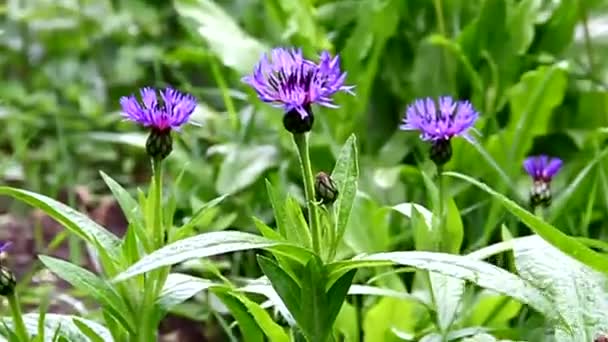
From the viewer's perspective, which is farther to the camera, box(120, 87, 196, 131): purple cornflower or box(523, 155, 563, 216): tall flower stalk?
box(523, 155, 563, 216): tall flower stalk

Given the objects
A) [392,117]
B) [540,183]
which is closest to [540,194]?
[540,183]

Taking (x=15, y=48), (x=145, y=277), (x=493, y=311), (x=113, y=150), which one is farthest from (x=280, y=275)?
(x=15, y=48)

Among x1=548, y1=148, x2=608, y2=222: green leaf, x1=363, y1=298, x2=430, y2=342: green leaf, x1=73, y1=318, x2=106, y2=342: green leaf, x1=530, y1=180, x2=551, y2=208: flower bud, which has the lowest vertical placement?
x1=73, y1=318, x2=106, y2=342: green leaf

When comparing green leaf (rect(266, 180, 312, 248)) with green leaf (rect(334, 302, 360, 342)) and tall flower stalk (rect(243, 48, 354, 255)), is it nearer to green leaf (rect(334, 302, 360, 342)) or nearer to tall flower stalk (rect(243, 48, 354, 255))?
tall flower stalk (rect(243, 48, 354, 255))

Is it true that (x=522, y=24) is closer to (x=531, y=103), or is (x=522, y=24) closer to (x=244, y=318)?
(x=531, y=103)

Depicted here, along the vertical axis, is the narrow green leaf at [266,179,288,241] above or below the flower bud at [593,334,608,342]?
above

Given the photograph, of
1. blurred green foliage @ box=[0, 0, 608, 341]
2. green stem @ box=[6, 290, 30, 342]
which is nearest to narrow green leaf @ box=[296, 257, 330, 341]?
green stem @ box=[6, 290, 30, 342]

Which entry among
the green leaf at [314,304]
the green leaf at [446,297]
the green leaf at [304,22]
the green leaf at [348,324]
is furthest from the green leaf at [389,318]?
the green leaf at [304,22]
